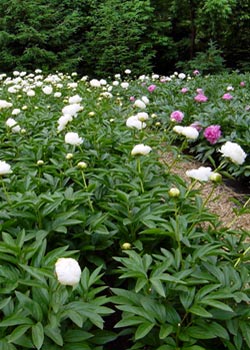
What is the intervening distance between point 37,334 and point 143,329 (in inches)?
10.8

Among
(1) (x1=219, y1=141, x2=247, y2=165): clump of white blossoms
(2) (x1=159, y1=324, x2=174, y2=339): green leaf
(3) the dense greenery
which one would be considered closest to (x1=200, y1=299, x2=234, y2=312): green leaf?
(2) (x1=159, y1=324, x2=174, y2=339): green leaf

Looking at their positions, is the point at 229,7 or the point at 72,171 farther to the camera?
the point at 229,7

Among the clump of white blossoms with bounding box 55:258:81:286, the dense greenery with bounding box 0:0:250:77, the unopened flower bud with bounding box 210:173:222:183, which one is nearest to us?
the clump of white blossoms with bounding box 55:258:81:286

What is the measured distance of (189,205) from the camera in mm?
1684

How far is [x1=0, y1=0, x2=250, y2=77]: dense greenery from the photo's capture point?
8.41m

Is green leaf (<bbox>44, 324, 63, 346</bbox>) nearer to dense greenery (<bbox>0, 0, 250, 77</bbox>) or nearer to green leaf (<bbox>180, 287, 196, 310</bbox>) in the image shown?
green leaf (<bbox>180, 287, 196, 310</bbox>)

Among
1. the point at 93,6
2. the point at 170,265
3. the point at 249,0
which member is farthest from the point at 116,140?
the point at 249,0

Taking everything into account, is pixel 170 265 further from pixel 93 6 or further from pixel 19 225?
pixel 93 6

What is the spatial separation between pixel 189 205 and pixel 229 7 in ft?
28.8

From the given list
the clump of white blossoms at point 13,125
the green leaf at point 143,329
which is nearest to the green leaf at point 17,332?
the green leaf at point 143,329

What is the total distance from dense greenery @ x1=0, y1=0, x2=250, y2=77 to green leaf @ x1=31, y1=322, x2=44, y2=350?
25.8ft

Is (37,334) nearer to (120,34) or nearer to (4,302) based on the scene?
(4,302)

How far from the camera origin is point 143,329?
1079 millimetres

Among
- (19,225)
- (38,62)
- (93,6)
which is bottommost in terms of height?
(38,62)
